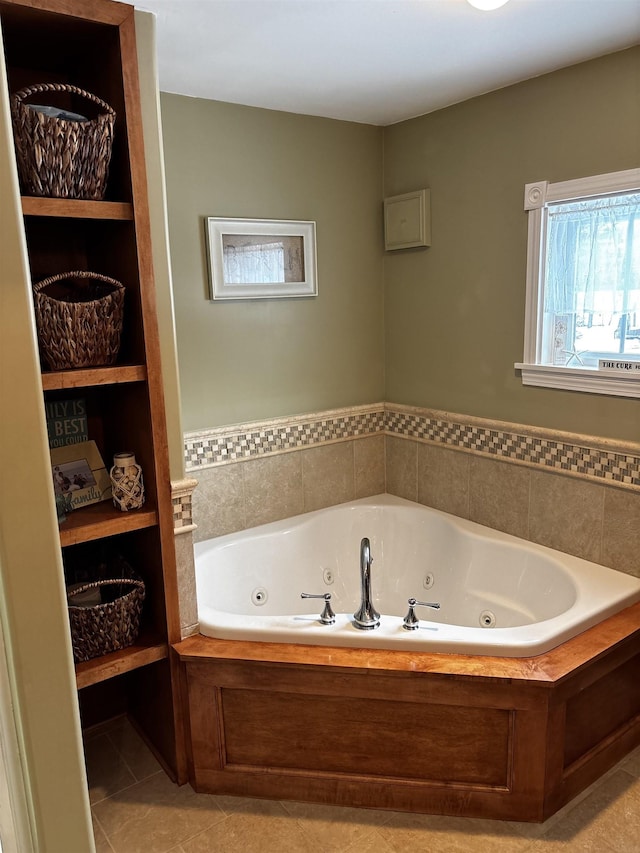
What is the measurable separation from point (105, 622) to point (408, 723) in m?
1.00

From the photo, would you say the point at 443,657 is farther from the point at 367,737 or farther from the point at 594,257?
the point at 594,257

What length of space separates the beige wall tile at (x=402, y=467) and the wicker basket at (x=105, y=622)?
5.14ft

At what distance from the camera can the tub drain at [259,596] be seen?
2.80m

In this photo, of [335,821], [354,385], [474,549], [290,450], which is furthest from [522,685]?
[354,385]

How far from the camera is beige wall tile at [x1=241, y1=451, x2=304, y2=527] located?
117 inches

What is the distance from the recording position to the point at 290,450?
121 inches

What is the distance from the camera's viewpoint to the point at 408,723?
6.77ft

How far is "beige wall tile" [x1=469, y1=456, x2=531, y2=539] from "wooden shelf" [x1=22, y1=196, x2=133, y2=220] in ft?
5.99

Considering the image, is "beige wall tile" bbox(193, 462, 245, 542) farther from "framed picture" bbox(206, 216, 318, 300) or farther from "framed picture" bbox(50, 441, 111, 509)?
"framed picture" bbox(206, 216, 318, 300)

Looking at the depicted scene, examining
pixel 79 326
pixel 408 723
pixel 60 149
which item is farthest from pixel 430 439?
pixel 60 149

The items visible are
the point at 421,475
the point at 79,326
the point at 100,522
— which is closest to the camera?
the point at 79,326

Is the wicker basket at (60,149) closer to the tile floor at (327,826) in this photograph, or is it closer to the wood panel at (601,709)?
the tile floor at (327,826)

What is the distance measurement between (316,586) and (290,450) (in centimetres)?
63

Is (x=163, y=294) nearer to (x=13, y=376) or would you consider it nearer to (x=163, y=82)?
(x=163, y=82)
